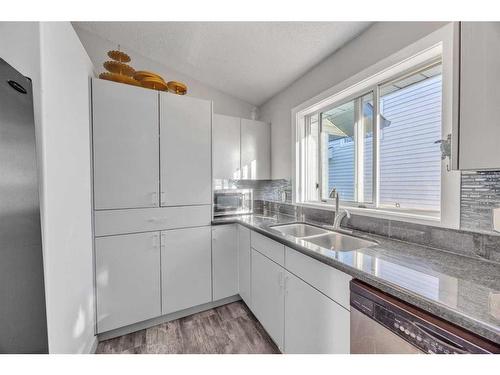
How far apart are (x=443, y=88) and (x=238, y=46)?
59.6 inches

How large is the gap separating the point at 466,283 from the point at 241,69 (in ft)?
7.44

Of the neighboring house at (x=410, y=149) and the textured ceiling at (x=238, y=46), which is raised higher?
the textured ceiling at (x=238, y=46)

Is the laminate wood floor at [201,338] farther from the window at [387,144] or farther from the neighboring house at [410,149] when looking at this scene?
the neighboring house at [410,149]

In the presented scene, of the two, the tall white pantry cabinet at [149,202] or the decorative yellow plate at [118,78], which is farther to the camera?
the decorative yellow plate at [118,78]

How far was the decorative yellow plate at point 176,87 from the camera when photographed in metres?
1.98

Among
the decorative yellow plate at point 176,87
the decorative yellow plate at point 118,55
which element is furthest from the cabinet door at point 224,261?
the decorative yellow plate at point 118,55

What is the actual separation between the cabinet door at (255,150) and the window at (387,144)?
0.65m

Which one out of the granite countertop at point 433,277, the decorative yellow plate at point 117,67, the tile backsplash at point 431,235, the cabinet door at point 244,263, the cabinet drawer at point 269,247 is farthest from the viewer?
the cabinet door at point 244,263

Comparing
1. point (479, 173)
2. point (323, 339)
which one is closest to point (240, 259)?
point (323, 339)

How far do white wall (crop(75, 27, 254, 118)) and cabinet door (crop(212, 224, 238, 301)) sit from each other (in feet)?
5.08

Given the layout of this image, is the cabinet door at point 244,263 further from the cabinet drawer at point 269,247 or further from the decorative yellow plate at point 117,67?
the decorative yellow plate at point 117,67

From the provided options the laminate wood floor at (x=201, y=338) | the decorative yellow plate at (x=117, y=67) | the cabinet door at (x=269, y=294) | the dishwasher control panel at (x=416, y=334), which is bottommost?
the laminate wood floor at (x=201, y=338)

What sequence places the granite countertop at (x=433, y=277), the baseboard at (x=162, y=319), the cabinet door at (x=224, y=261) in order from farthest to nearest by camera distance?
the cabinet door at (x=224, y=261)
the baseboard at (x=162, y=319)
the granite countertop at (x=433, y=277)

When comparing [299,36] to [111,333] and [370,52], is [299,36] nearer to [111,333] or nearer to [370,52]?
[370,52]
